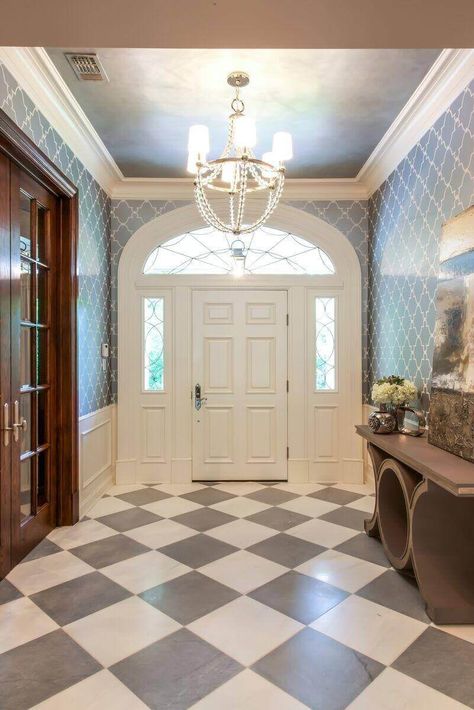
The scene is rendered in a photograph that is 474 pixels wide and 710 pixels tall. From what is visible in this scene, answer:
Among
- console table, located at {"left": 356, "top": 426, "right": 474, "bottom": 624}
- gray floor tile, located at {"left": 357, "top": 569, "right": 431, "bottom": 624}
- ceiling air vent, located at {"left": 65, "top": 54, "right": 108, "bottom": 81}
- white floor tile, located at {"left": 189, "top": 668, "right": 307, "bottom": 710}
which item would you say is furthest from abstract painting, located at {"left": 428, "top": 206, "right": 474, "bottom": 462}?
ceiling air vent, located at {"left": 65, "top": 54, "right": 108, "bottom": 81}

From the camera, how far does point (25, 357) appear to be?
315 centimetres

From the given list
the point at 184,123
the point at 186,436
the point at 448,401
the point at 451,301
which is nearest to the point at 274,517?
the point at 186,436

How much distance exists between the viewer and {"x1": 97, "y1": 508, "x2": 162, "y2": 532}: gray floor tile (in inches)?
142


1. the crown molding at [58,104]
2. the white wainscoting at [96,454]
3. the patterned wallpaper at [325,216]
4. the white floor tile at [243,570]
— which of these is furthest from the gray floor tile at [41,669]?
the patterned wallpaper at [325,216]

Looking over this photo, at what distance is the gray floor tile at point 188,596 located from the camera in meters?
2.37

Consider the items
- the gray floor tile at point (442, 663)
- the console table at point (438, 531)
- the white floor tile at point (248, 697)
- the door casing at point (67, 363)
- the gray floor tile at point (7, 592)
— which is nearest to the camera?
the white floor tile at point (248, 697)

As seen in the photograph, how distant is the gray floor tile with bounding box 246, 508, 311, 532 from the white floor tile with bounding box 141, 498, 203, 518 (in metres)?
0.59

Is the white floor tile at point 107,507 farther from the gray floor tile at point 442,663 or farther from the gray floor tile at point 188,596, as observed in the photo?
the gray floor tile at point 442,663

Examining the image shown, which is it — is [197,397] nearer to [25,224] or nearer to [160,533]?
[160,533]

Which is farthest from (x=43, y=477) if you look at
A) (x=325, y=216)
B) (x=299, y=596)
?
(x=325, y=216)

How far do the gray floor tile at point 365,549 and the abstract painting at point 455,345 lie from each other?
888 millimetres

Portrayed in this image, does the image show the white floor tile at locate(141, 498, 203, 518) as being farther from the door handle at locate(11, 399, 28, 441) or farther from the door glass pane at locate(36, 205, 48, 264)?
the door glass pane at locate(36, 205, 48, 264)

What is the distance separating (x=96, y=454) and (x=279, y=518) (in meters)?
1.81

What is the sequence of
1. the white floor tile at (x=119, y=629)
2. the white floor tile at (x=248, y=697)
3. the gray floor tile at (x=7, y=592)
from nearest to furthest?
the white floor tile at (x=248, y=697), the white floor tile at (x=119, y=629), the gray floor tile at (x=7, y=592)
